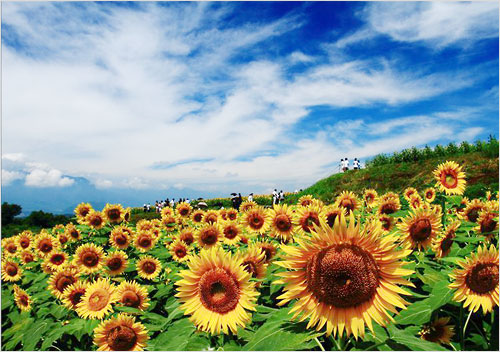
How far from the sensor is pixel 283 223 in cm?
387

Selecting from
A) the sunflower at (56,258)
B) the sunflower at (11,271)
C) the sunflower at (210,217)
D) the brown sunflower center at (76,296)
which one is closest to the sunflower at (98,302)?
the brown sunflower center at (76,296)

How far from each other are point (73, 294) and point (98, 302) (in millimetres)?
905

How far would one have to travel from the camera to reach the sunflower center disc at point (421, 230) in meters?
3.06

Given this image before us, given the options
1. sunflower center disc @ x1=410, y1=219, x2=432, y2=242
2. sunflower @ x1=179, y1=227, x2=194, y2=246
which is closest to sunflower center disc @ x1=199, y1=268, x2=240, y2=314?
sunflower center disc @ x1=410, y1=219, x2=432, y2=242

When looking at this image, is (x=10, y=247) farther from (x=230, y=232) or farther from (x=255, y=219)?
(x=255, y=219)

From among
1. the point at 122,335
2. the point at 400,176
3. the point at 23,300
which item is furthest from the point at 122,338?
the point at 400,176

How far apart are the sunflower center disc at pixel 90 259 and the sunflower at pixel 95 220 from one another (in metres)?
1.23

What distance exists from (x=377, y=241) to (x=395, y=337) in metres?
0.51

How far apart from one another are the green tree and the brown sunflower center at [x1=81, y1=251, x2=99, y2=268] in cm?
1375

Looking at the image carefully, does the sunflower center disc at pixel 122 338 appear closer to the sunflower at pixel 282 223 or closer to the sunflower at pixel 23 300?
the sunflower at pixel 282 223

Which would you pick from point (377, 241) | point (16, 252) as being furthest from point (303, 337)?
point (16, 252)

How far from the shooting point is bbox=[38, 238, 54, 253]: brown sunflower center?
6.74 m

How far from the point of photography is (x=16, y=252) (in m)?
7.81

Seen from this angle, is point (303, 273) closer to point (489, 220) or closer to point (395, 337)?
point (395, 337)
